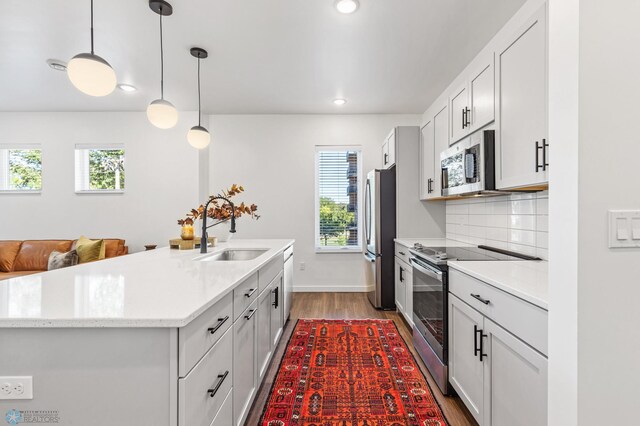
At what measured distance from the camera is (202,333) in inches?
43.5

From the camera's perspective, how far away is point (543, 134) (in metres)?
1.66

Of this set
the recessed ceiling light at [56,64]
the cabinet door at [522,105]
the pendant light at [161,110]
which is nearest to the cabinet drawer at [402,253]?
the cabinet door at [522,105]

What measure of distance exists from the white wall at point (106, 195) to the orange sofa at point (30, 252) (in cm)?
33

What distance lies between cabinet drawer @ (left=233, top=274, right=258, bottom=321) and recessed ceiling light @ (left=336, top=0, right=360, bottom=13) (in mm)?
1948

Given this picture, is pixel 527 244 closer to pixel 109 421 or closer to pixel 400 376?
pixel 400 376

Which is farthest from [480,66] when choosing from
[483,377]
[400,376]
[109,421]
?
[109,421]

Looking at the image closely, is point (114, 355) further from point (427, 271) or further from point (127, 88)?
point (127, 88)

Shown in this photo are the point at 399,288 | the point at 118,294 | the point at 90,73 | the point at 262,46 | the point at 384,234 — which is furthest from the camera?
the point at 384,234

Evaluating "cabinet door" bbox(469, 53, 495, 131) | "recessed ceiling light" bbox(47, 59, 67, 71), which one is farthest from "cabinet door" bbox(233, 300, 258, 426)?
"recessed ceiling light" bbox(47, 59, 67, 71)

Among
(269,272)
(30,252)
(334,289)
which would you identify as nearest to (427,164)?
(269,272)

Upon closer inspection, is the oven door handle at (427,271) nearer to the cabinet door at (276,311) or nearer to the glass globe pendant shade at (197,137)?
the cabinet door at (276,311)

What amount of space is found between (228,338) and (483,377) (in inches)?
49.5

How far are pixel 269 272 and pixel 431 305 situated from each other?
3.95 feet

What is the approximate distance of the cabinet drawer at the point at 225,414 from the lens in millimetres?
1240
